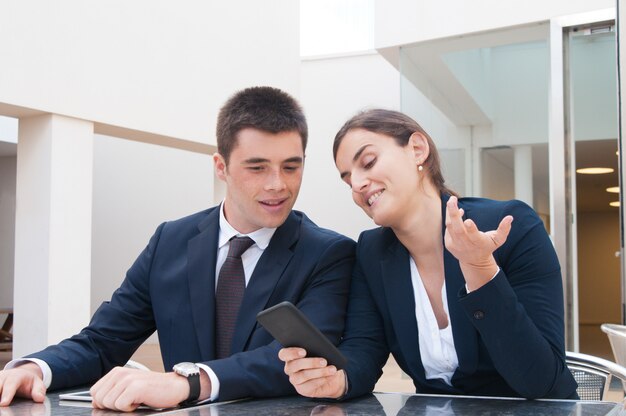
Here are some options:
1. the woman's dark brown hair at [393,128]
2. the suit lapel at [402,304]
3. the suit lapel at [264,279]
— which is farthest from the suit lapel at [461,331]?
the suit lapel at [264,279]

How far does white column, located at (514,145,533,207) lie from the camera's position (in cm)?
705

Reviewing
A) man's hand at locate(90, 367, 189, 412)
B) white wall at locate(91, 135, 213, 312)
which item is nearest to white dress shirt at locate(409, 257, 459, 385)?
man's hand at locate(90, 367, 189, 412)

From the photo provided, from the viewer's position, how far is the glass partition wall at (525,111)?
6754 millimetres

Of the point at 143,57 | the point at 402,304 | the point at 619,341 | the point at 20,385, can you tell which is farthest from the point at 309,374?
the point at 143,57

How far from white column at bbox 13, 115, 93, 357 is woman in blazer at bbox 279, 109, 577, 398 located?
17.5 ft

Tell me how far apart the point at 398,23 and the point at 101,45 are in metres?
2.86

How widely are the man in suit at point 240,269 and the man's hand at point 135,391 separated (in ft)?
1.25

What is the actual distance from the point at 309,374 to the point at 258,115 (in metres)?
0.83

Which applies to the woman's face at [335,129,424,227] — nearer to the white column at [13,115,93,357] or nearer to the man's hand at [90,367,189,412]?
the man's hand at [90,367,189,412]

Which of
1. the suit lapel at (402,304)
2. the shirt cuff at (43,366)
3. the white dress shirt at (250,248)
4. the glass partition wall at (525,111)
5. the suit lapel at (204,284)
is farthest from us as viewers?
the glass partition wall at (525,111)

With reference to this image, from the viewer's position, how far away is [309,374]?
5.46 ft

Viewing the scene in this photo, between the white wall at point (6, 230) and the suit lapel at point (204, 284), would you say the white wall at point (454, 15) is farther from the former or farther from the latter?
the white wall at point (6, 230)

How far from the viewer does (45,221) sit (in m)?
7.00

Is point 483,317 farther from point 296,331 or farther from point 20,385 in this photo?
point 20,385
